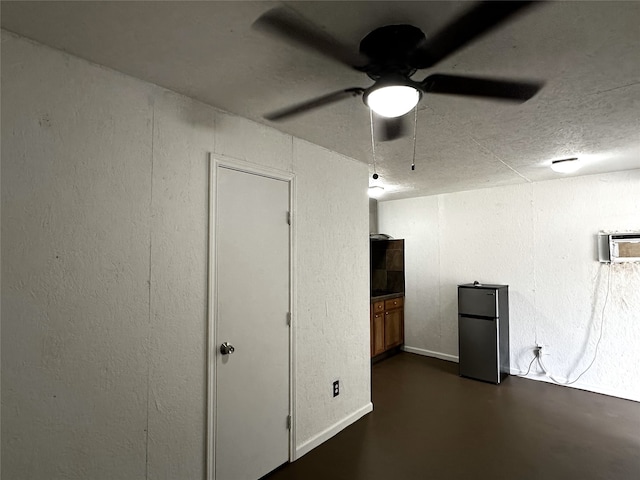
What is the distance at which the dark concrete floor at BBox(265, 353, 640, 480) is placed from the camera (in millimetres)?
2402

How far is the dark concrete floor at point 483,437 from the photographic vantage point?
2.40 metres

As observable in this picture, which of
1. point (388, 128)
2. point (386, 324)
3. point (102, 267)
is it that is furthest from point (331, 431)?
point (388, 128)

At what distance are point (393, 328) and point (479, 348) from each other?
131cm

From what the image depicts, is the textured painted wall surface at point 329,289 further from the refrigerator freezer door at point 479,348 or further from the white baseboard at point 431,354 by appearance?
the white baseboard at point 431,354

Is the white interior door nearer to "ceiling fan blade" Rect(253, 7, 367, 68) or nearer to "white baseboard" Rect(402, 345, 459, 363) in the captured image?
"ceiling fan blade" Rect(253, 7, 367, 68)

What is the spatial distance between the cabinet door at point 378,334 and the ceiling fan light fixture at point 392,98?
367 cm

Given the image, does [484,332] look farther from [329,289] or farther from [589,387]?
[329,289]

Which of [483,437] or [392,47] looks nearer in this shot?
[392,47]

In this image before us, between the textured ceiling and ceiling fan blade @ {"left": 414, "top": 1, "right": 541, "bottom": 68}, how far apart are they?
0.14 ft

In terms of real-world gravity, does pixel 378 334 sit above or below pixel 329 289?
below

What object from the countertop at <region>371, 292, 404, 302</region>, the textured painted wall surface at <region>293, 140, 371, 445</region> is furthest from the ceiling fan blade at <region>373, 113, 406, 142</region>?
the countertop at <region>371, 292, 404, 302</region>

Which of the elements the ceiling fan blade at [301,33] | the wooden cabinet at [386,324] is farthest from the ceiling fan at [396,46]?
the wooden cabinet at [386,324]

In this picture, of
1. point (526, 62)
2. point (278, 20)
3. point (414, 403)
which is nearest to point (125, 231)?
point (278, 20)

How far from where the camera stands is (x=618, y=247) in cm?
363
